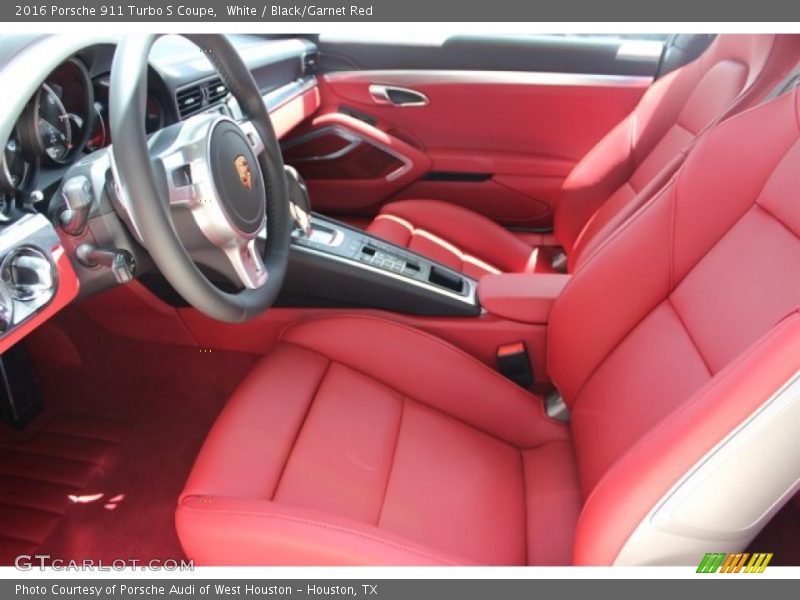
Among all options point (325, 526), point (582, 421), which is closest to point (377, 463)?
point (325, 526)

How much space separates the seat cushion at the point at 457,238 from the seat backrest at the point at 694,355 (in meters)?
0.54

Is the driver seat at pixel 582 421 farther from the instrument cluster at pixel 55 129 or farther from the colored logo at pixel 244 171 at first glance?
the instrument cluster at pixel 55 129

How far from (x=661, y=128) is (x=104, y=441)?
4.60ft

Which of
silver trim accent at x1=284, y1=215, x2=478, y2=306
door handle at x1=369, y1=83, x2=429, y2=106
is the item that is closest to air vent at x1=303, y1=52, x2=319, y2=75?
door handle at x1=369, y1=83, x2=429, y2=106

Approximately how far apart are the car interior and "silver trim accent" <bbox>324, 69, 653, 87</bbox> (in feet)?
0.40

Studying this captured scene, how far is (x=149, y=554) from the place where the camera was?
1200 millimetres

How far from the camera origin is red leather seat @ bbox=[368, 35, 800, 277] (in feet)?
4.43

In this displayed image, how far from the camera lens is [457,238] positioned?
1707mm

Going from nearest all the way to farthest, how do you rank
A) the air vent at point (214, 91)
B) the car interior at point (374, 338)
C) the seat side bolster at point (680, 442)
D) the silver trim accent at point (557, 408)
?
the seat side bolster at point (680, 442)
the car interior at point (374, 338)
the silver trim accent at point (557, 408)
the air vent at point (214, 91)

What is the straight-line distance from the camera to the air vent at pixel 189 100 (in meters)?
1.29

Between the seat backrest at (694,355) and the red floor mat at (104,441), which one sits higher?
the seat backrest at (694,355)

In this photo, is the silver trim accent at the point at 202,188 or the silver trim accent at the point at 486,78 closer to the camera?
the silver trim accent at the point at 202,188

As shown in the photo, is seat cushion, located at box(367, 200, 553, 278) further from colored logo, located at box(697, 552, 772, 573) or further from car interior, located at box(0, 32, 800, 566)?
colored logo, located at box(697, 552, 772, 573)

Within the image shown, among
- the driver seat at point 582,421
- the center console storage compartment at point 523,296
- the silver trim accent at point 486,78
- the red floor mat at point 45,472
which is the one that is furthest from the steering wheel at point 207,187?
the silver trim accent at point 486,78
